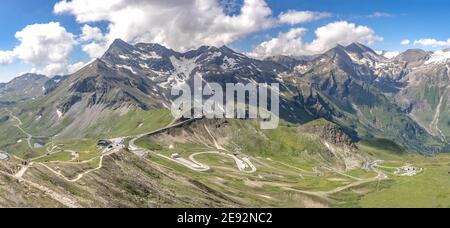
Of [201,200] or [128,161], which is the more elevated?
[128,161]

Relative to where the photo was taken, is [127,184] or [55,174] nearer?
[55,174]

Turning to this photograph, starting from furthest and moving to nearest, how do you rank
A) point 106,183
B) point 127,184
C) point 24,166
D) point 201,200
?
point 201,200, point 127,184, point 106,183, point 24,166
